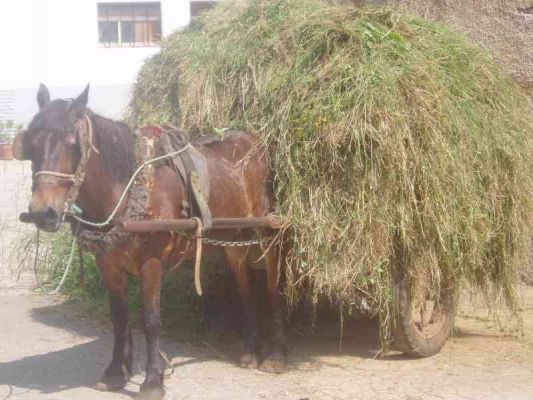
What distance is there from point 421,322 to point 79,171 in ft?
8.72

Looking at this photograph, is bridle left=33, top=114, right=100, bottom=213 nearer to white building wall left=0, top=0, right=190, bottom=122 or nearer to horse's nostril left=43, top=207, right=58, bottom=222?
horse's nostril left=43, top=207, right=58, bottom=222

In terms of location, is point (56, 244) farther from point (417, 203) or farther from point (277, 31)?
point (417, 203)

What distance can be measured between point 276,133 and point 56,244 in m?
2.60

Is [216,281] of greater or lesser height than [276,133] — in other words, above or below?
below

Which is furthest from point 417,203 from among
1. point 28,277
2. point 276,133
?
point 28,277

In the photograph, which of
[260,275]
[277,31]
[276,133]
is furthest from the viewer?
[260,275]

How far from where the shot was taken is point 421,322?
224 inches

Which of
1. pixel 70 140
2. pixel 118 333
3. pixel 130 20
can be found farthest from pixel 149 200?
pixel 130 20

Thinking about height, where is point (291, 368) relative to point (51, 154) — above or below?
below

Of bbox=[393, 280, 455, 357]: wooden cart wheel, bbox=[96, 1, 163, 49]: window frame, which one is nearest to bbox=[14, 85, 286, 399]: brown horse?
bbox=[393, 280, 455, 357]: wooden cart wheel

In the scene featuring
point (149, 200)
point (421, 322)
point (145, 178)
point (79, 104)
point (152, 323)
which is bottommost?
point (421, 322)

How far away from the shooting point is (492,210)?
5355mm

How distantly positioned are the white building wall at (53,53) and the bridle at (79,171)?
15.8m

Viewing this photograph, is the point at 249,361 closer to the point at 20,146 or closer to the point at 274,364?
the point at 274,364
